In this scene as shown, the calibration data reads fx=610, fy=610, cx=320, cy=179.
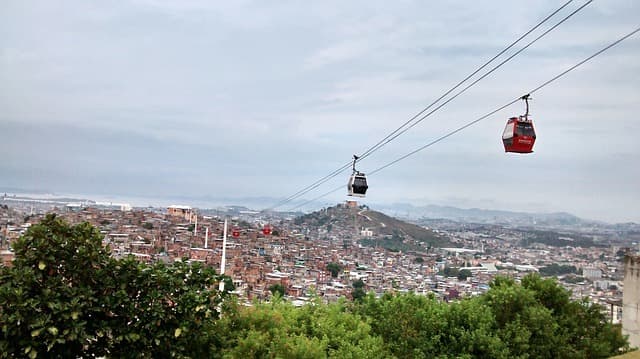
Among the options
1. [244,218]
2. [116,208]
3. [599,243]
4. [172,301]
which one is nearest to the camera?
[172,301]

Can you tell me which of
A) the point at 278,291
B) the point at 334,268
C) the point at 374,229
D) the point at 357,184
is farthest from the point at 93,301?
the point at 374,229

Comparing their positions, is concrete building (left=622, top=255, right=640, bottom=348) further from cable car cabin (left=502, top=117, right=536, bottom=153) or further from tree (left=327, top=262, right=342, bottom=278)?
tree (left=327, top=262, right=342, bottom=278)

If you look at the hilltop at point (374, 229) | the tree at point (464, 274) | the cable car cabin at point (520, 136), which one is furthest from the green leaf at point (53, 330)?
the hilltop at point (374, 229)

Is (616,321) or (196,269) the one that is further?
(616,321)

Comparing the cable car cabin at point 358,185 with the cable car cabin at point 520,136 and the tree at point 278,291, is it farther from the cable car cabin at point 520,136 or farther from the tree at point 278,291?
the cable car cabin at point 520,136

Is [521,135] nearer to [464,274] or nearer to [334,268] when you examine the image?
[464,274]

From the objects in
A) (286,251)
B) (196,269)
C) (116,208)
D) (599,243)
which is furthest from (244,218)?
(196,269)

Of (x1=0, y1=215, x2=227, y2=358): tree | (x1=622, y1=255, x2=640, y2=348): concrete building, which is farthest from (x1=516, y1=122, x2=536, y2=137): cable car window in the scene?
(x1=0, y1=215, x2=227, y2=358): tree

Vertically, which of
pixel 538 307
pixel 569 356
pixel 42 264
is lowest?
pixel 569 356

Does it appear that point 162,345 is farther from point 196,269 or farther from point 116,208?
point 116,208
